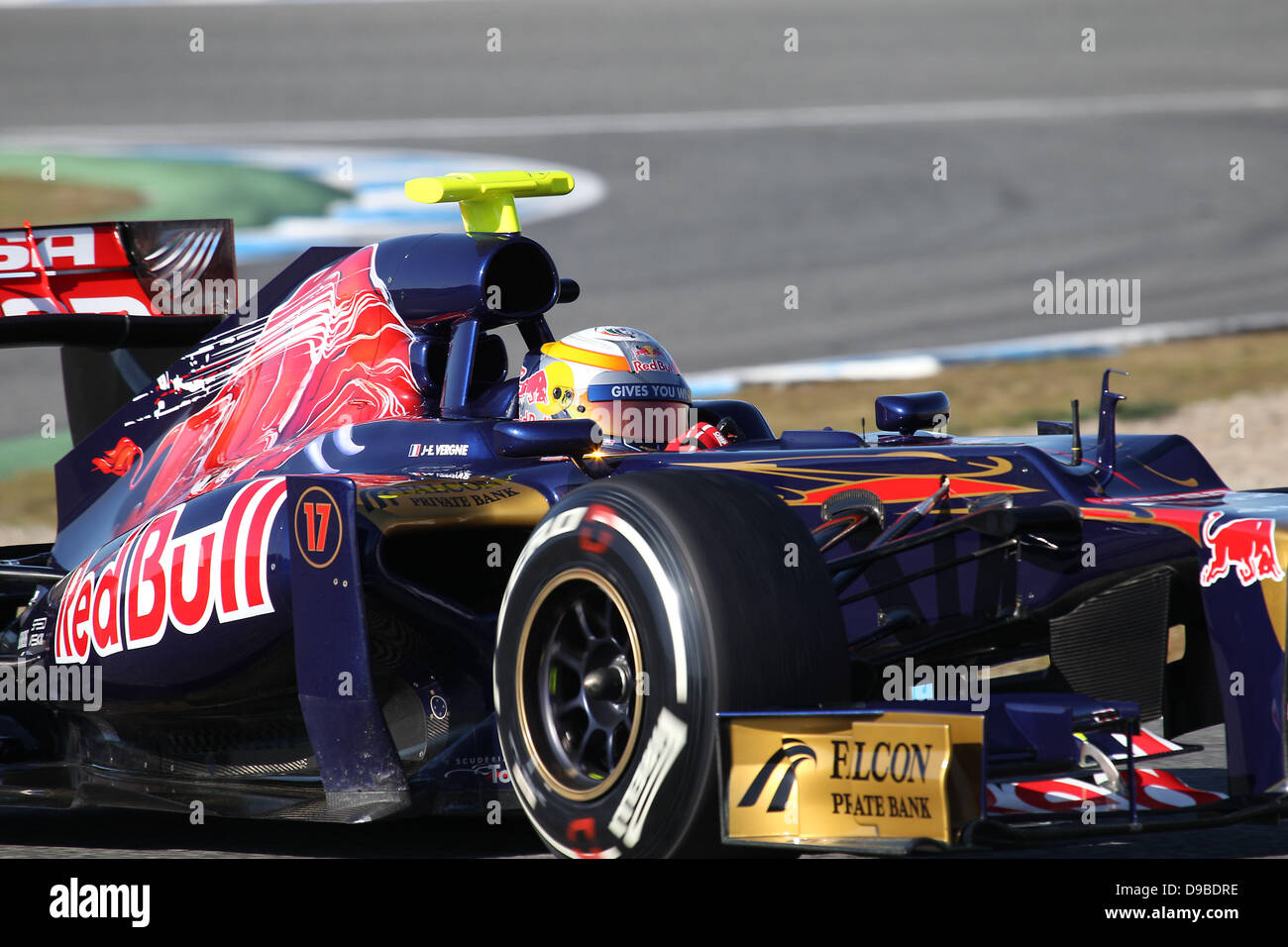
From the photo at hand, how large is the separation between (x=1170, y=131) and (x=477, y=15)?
10555mm

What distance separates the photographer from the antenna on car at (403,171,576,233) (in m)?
5.75

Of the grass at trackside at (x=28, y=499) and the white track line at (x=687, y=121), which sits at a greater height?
the white track line at (x=687, y=121)

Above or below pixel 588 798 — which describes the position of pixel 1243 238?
above

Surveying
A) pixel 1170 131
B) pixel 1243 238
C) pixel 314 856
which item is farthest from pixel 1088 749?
pixel 1170 131

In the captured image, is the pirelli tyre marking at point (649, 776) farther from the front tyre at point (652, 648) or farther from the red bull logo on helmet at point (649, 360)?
the red bull logo on helmet at point (649, 360)

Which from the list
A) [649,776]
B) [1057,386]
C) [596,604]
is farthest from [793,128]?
[649,776]

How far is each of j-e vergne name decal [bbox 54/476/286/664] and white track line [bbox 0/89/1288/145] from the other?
16.2 meters

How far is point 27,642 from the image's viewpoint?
19.2 feet

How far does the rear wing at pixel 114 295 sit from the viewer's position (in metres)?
7.03

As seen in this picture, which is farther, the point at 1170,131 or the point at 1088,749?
the point at 1170,131

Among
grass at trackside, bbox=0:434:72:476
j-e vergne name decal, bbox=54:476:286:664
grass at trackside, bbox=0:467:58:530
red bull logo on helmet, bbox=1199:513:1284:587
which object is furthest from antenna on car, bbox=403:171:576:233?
grass at trackside, bbox=0:434:72:476

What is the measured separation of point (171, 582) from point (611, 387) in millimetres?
1328

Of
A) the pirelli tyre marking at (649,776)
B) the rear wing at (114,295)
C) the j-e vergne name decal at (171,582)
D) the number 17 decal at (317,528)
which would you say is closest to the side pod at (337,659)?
the number 17 decal at (317,528)
